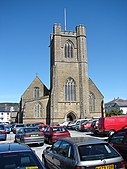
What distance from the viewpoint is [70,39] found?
48.4 metres

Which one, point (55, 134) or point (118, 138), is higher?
point (118, 138)

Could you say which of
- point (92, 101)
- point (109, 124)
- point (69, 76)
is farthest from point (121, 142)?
point (92, 101)

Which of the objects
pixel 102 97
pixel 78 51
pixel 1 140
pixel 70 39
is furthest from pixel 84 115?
pixel 1 140

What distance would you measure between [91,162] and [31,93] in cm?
4896

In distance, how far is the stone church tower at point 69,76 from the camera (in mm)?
44156

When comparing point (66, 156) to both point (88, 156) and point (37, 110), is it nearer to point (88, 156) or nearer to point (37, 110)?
point (88, 156)

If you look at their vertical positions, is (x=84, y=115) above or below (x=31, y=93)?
below

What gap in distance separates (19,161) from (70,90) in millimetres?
42079

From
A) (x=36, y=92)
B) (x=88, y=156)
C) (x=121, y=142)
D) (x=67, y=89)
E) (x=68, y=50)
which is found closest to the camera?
(x=88, y=156)

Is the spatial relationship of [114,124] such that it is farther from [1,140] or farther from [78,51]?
[78,51]

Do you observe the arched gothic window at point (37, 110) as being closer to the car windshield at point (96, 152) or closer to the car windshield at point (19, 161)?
the car windshield at point (96, 152)

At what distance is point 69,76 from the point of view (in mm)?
46344

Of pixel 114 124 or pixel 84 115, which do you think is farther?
pixel 84 115

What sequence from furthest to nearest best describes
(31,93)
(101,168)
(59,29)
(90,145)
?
1. (31,93)
2. (59,29)
3. (90,145)
4. (101,168)
